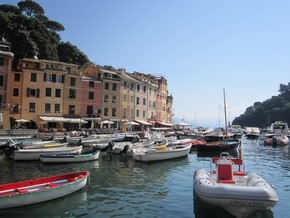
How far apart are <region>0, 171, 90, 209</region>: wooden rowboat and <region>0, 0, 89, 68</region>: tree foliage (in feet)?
172

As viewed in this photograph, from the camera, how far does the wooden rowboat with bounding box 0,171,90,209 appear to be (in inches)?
524

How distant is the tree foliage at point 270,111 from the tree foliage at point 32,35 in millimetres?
98074

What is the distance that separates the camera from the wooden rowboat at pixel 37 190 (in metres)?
13.3

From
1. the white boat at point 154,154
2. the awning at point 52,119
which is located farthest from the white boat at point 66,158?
the awning at point 52,119

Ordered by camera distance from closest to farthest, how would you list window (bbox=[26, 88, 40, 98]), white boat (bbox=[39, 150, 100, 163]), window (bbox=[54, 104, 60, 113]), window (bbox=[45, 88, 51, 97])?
white boat (bbox=[39, 150, 100, 163]) < window (bbox=[26, 88, 40, 98]) < window (bbox=[45, 88, 51, 97]) < window (bbox=[54, 104, 60, 113])

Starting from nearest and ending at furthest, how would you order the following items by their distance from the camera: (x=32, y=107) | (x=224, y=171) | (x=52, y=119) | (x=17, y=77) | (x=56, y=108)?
(x=224, y=171) < (x=52, y=119) < (x=17, y=77) < (x=32, y=107) < (x=56, y=108)

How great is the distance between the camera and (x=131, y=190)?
1775 centimetres

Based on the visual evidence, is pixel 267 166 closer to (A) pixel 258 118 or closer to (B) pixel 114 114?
(B) pixel 114 114

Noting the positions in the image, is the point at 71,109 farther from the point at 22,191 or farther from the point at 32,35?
→ the point at 22,191

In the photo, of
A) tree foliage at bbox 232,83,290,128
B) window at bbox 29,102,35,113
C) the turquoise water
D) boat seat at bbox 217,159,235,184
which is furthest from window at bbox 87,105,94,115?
tree foliage at bbox 232,83,290,128

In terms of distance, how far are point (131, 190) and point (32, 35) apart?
195 ft

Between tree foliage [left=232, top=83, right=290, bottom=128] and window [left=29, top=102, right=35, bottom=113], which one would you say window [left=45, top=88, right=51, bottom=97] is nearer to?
window [left=29, top=102, right=35, bottom=113]

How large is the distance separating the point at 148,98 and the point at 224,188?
6173 centimetres

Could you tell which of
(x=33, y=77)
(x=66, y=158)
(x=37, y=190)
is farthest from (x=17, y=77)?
(x=37, y=190)
